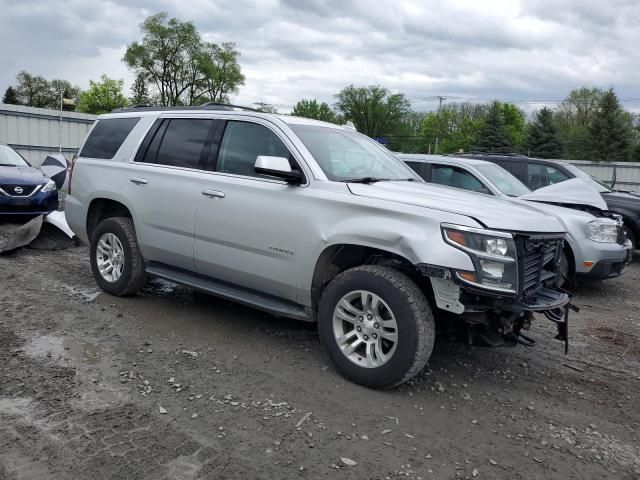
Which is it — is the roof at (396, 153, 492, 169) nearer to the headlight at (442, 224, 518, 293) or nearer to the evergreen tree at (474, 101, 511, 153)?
the headlight at (442, 224, 518, 293)

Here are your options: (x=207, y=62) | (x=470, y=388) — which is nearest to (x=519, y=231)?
(x=470, y=388)

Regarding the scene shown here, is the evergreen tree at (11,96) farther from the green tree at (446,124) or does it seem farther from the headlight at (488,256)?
the headlight at (488,256)

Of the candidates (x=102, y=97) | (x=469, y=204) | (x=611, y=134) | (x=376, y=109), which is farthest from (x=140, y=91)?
(x=469, y=204)

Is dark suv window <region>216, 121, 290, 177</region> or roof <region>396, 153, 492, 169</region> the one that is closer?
dark suv window <region>216, 121, 290, 177</region>

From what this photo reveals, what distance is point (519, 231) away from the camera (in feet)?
11.8

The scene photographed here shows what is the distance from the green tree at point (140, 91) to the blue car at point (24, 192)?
61781 mm

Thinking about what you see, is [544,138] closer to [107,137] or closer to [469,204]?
[107,137]

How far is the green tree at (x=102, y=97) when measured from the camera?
215ft

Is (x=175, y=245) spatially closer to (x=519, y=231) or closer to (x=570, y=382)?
(x=519, y=231)

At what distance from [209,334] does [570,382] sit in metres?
2.98

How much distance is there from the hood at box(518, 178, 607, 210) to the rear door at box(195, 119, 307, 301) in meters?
4.31

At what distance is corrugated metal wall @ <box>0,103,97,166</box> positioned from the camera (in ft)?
58.1

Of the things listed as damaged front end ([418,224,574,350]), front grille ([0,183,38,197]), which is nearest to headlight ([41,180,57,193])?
front grille ([0,183,38,197])

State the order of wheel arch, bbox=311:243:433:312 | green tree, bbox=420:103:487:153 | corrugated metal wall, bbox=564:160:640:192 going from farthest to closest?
green tree, bbox=420:103:487:153, corrugated metal wall, bbox=564:160:640:192, wheel arch, bbox=311:243:433:312
